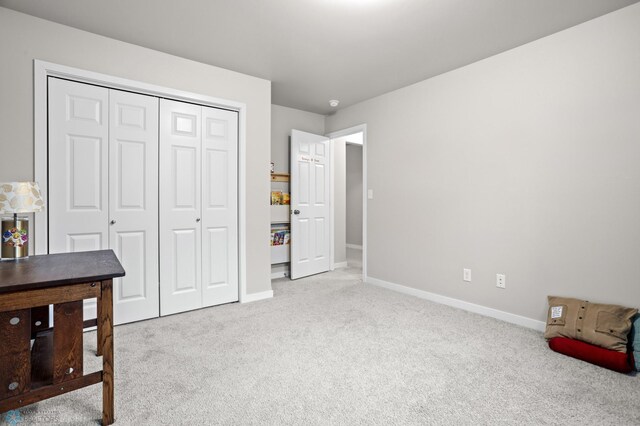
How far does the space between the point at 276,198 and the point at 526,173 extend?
2.91 meters

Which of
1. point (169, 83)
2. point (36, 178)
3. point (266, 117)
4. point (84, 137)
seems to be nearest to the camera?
point (36, 178)

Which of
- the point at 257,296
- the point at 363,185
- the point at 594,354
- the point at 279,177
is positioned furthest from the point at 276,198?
the point at 594,354

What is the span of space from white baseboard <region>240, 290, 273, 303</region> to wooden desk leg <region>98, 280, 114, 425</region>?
185 cm

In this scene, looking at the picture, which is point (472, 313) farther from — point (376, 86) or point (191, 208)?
point (191, 208)

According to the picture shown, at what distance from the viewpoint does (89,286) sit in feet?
4.80

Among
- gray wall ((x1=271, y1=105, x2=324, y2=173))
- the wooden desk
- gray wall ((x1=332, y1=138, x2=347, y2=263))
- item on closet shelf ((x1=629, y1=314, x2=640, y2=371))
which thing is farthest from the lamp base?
gray wall ((x1=332, y1=138, x2=347, y2=263))

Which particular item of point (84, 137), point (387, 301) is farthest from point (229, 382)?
point (84, 137)

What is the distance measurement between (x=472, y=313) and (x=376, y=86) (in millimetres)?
2664

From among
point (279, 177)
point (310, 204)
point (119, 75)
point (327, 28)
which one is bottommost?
point (310, 204)

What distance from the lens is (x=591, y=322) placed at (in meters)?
2.18

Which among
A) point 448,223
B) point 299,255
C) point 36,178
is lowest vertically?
point 299,255

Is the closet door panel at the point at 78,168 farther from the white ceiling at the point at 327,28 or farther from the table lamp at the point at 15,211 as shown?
the table lamp at the point at 15,211

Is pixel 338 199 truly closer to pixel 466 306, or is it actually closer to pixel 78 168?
pixel 466 306

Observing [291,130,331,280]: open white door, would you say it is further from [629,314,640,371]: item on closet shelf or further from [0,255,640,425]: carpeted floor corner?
[629,314,640,371]: item on closet shelf
